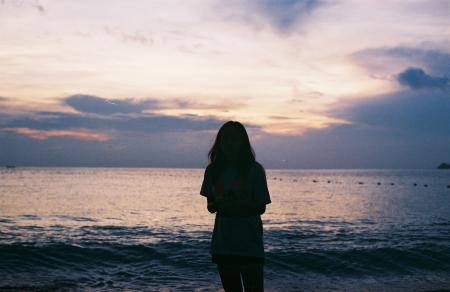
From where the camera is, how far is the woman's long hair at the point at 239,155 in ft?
14.5

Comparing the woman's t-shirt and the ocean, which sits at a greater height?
the woman's t-shirt

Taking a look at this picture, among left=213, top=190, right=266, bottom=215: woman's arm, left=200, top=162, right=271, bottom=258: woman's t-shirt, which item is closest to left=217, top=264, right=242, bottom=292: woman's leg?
left=200, top=162, right=271, bottom=258: woman's t-shirt

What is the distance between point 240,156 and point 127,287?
8.57 meters

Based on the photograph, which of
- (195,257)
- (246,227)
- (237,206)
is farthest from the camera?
(195,257)

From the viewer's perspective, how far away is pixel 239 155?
4430mm

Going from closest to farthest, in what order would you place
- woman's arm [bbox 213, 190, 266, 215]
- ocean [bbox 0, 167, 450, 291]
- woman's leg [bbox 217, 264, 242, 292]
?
woman's arm [bbox 213, 190, 266, 215] → woman's leg [bbox 217, 264, 242, 292] → ocean [bbox 0, 167, 450, 291]

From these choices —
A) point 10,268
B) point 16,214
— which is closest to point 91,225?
point 16,214

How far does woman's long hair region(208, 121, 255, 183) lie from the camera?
4.41 meters

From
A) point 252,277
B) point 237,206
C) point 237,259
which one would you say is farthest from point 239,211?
point 252,277

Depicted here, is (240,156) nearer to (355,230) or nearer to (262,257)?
(262,257)

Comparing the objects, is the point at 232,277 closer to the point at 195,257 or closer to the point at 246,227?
the point at 246,227

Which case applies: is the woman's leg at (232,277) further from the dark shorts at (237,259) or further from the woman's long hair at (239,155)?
the woman's long hair at (239,155)

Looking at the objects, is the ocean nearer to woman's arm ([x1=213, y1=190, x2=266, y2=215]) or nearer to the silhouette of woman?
the silhouette of woman

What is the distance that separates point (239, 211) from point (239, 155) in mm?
555
